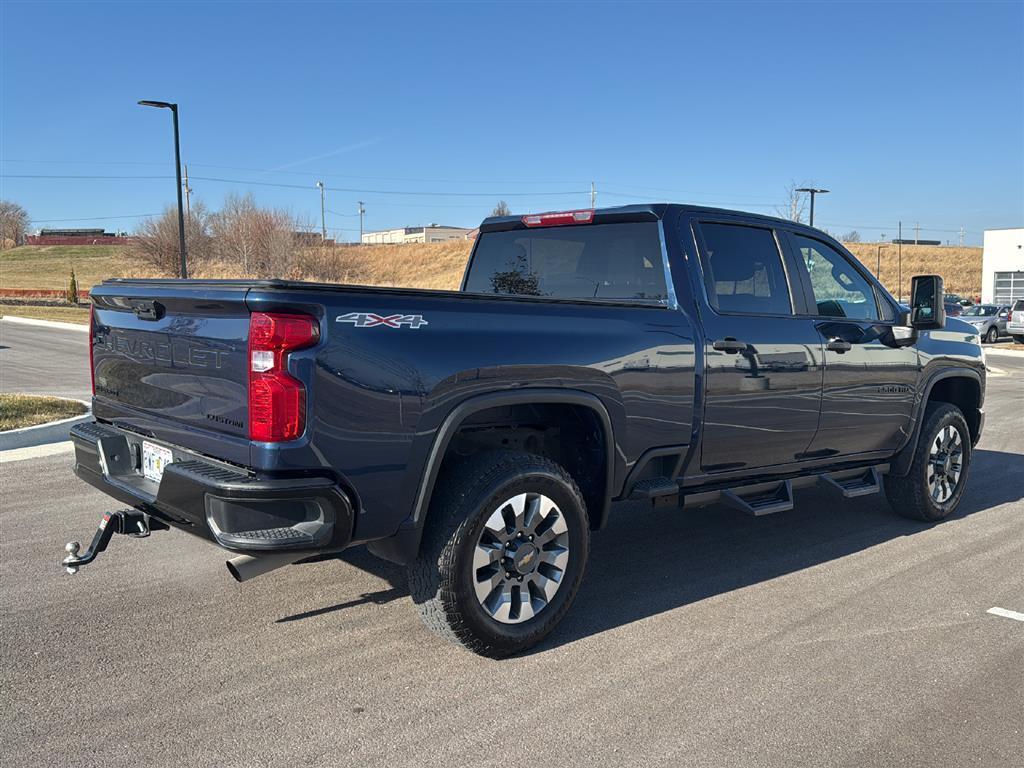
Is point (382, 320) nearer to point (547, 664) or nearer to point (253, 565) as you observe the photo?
point (253, 565)

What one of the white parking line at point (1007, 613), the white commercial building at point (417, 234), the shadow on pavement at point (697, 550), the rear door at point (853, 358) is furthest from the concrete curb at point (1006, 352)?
the white commercial building at point (417, 234)

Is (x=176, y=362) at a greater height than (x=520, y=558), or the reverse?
(x=176, y=362)

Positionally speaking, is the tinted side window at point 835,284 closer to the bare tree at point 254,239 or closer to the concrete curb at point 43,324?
the concrete curb at point 43,324

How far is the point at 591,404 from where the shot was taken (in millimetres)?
4066

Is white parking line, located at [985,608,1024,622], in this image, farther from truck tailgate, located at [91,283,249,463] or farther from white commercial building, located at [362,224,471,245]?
white commercial building, located at [362,224,471,245]

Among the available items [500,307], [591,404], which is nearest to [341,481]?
[500,307]

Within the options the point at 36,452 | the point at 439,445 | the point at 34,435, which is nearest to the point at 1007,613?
the point at 439,445

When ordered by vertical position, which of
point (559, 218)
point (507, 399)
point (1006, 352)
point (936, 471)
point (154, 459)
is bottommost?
point (1006, 352)

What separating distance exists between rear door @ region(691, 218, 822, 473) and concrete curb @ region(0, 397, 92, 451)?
5872mm

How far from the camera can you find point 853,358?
544 centimetres

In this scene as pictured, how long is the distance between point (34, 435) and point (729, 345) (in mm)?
6689

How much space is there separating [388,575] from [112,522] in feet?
4.94

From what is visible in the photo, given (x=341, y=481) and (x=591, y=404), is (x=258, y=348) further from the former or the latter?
(x=591, y=404)

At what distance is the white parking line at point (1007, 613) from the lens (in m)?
4.49
